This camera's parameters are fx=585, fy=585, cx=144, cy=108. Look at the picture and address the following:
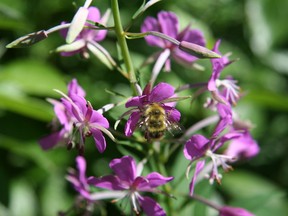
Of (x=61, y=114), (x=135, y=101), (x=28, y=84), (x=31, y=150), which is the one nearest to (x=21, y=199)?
(x=31, y=150)

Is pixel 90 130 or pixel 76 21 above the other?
pixel 76 21

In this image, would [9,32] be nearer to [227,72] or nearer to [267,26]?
[227,72]

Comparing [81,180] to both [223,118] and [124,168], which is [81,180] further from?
[223,118]

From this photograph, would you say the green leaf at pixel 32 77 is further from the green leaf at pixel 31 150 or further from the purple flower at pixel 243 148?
the purple flower at pixel 243 148

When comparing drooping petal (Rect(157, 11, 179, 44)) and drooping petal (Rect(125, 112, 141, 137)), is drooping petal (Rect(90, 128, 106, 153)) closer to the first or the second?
drooping petal (Rect(125, 112, 141, 137))

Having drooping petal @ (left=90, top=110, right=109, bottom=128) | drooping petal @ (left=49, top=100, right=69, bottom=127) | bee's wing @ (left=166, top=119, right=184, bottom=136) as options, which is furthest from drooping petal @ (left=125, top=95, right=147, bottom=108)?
drooping petal @ (left=49, top=100, right=69, bottom=127)

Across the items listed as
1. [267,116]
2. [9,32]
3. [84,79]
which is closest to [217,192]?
[267,116]
